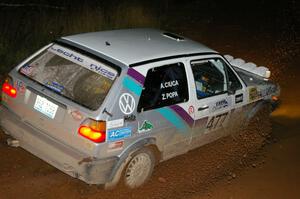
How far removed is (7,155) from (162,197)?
2130mm

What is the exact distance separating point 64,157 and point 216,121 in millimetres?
2408

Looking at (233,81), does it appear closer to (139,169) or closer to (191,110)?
(191,110)

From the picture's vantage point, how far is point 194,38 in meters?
13.0

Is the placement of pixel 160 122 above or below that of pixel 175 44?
below

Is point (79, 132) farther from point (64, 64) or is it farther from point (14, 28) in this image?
point (14, 28)

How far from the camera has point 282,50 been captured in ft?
43.3

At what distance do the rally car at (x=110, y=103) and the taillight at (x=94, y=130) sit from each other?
10 mm

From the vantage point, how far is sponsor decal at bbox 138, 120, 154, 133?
5.16m

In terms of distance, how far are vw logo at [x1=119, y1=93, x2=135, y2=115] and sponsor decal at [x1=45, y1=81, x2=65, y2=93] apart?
2.33ft

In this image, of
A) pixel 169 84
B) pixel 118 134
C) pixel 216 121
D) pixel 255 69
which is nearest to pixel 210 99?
pixel 216 121

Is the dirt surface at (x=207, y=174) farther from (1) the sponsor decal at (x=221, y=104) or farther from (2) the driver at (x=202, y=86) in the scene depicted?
(2) the driver at (x=202, y=86)

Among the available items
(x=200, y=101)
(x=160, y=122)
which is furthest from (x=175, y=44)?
(x=160, y=122)

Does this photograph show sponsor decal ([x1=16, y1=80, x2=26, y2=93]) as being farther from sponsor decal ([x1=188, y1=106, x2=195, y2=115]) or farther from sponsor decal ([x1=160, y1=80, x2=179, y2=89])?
sponsor decal ([x1=188, y1=106, x2=195, y2=115])

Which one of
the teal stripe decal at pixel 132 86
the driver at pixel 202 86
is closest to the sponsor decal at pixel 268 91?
the driver at pixel 202 86
